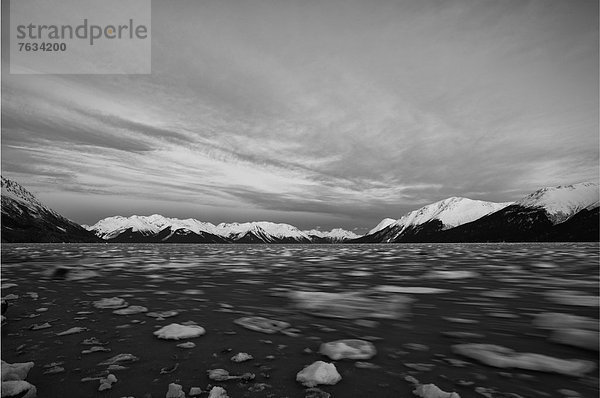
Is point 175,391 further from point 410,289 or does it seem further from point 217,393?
point 410,289

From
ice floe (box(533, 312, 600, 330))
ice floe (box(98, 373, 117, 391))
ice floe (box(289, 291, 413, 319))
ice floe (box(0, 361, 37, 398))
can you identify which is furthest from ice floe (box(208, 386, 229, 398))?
ice floe (box(533, 312, 600, 330))

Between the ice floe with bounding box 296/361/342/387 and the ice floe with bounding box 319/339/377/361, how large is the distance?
0.64 m

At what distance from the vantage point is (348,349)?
5031 mm

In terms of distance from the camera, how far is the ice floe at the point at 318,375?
3859mm

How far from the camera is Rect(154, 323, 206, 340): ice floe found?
5617 mm

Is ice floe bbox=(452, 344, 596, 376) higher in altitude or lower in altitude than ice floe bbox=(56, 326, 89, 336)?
lower

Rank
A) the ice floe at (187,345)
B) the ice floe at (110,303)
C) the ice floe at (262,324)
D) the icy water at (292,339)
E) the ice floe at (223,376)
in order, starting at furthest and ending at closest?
the ice floe at (110,303) < the ice floe at (262,324) < the ice floe at (187,345) < the ice floe at (223,376) < the icy water at (292,339)

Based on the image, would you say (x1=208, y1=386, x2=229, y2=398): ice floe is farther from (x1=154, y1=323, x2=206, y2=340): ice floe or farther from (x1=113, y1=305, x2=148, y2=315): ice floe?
(x1=113, y1=305, x2=148, y2=315): ice floe

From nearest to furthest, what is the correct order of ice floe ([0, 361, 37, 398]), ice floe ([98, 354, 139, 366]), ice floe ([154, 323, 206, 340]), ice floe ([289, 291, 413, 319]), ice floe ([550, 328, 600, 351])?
ice floe ([0, 361, 37, 398]) < ice floe ([98, 354, 139, 366]) < ice floe ([550, 328, 600, 351]) < ice floe ([154, 323, 206, 340]) < ice floe ([289, 291, 413, 319])

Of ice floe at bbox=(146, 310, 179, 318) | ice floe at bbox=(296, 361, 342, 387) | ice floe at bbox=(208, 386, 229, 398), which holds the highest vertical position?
ice floe at bbox=(208, 386, 229, 398)

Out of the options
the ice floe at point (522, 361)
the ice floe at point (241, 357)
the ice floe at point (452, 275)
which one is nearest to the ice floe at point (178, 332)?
the ice floe at point (241, 357)

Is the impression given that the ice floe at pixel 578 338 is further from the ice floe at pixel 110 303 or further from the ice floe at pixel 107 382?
the ice floe at pixel 110 303

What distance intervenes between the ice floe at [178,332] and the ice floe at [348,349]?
2368 millimetres

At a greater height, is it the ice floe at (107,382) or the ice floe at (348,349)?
the ice floe at (107,382)
